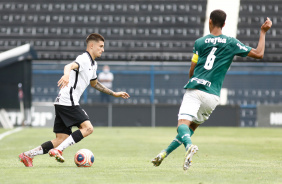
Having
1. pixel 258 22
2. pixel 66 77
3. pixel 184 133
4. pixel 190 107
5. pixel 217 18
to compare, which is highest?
pixel 258 22

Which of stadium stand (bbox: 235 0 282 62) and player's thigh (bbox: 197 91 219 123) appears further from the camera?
stadium stand (bbox: 235 0 282 62)

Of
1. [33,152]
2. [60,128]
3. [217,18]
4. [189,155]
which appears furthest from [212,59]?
[33,152]

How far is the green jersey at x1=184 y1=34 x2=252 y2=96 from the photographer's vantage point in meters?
6.52

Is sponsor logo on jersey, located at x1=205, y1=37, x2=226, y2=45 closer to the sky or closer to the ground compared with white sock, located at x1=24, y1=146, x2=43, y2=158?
closer to the sky

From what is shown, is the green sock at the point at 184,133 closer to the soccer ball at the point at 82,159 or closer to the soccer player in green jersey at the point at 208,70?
the soccer player in green jersey at the point at 208,70

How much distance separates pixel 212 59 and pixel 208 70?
0.13 meters

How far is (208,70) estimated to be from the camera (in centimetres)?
654

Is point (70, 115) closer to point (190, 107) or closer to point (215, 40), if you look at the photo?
point (190, 107)

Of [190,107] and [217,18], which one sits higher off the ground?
[217,18]

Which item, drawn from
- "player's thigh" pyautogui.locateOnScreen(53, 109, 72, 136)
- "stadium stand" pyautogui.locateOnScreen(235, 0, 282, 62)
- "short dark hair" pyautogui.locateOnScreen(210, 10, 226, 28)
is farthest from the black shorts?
"stadium stand" pyautogui.locateOnScreen(235, 0, 282, 62)


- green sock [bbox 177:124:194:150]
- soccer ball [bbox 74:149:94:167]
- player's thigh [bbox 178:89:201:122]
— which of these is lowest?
soccer ball [bbox 74:149:94:167]

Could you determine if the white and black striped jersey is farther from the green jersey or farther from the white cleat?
the white cleat

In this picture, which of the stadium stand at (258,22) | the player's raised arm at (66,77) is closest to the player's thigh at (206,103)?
the player's raised arm at (66,77)

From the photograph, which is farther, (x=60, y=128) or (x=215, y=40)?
(x=60, y=128)
